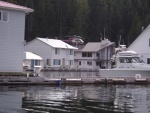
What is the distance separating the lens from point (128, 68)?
43.6 m

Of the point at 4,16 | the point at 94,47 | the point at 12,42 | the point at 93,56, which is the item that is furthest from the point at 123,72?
the point at 94,47

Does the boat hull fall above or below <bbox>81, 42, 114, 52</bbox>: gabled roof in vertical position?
below

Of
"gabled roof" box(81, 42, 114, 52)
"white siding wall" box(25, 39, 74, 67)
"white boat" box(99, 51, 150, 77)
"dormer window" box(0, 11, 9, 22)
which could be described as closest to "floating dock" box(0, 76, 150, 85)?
"white boat" box(99, 51, 150, 77)

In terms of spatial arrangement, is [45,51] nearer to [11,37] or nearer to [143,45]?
[143,45]

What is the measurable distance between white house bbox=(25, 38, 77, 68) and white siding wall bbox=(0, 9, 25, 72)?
3621 cm

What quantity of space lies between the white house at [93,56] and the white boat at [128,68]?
128ft

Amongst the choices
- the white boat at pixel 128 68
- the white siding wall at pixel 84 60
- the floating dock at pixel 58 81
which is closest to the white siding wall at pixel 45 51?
the white siding wall at pixel 84 60

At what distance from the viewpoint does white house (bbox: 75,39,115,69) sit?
84.2m

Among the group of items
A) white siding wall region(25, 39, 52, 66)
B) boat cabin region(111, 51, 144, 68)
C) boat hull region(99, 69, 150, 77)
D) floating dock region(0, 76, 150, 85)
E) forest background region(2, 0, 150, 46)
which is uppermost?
forest background region(2, 0, 150, 46)

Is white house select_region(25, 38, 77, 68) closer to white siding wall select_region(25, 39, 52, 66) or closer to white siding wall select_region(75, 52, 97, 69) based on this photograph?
white siding wall select_region(25, 39, 52, 66)

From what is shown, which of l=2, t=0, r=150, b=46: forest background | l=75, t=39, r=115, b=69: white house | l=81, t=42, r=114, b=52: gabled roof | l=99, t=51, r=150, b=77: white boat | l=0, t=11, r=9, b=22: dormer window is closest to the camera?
l=0, t=11, r=9, b=22: dormer window

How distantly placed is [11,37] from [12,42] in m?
0.48

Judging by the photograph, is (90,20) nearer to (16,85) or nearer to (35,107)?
(16,85)

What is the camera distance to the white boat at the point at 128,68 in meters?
43.1
